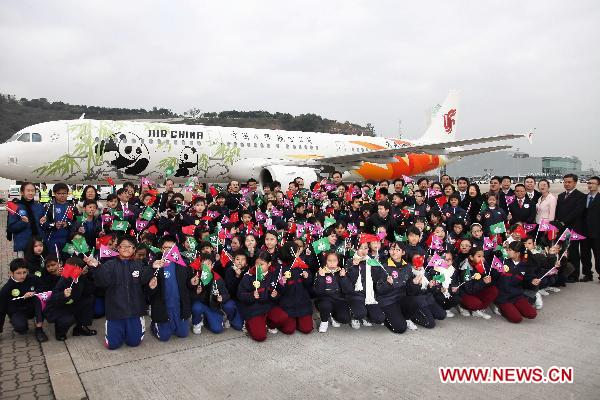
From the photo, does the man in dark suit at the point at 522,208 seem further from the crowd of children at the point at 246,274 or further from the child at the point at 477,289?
the child at the point at 477,289

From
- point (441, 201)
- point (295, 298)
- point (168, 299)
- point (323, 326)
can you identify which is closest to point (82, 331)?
point (168, 299)

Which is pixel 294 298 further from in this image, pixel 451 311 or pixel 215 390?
pixel 451 311

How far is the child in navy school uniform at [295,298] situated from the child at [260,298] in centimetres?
10

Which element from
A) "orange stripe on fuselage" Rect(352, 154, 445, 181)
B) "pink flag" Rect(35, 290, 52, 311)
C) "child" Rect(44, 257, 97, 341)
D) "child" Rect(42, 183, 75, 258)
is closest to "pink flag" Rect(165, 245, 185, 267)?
"child" Rect(44, 257, 97, 341)

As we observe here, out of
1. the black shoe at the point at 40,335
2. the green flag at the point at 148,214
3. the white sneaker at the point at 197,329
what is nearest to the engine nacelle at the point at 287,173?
the green flag at the point at 148,214

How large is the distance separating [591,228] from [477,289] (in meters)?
3.65

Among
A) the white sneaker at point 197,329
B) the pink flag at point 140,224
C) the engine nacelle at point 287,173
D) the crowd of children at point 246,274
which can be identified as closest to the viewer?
the crowd of children at point 246,274

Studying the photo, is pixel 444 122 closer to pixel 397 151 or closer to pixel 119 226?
pixel 397 151

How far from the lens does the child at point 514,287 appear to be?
5695mm

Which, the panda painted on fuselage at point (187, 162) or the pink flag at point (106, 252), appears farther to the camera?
the panda painted on fuselage at point (187, 162)

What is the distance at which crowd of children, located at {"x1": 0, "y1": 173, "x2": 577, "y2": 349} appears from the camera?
16.6 ft

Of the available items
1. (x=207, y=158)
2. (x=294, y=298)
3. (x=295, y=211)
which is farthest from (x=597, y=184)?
(x=207, y=158)

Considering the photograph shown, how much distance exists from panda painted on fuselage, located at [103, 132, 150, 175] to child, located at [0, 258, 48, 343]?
9.73 m

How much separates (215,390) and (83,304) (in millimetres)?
2543
